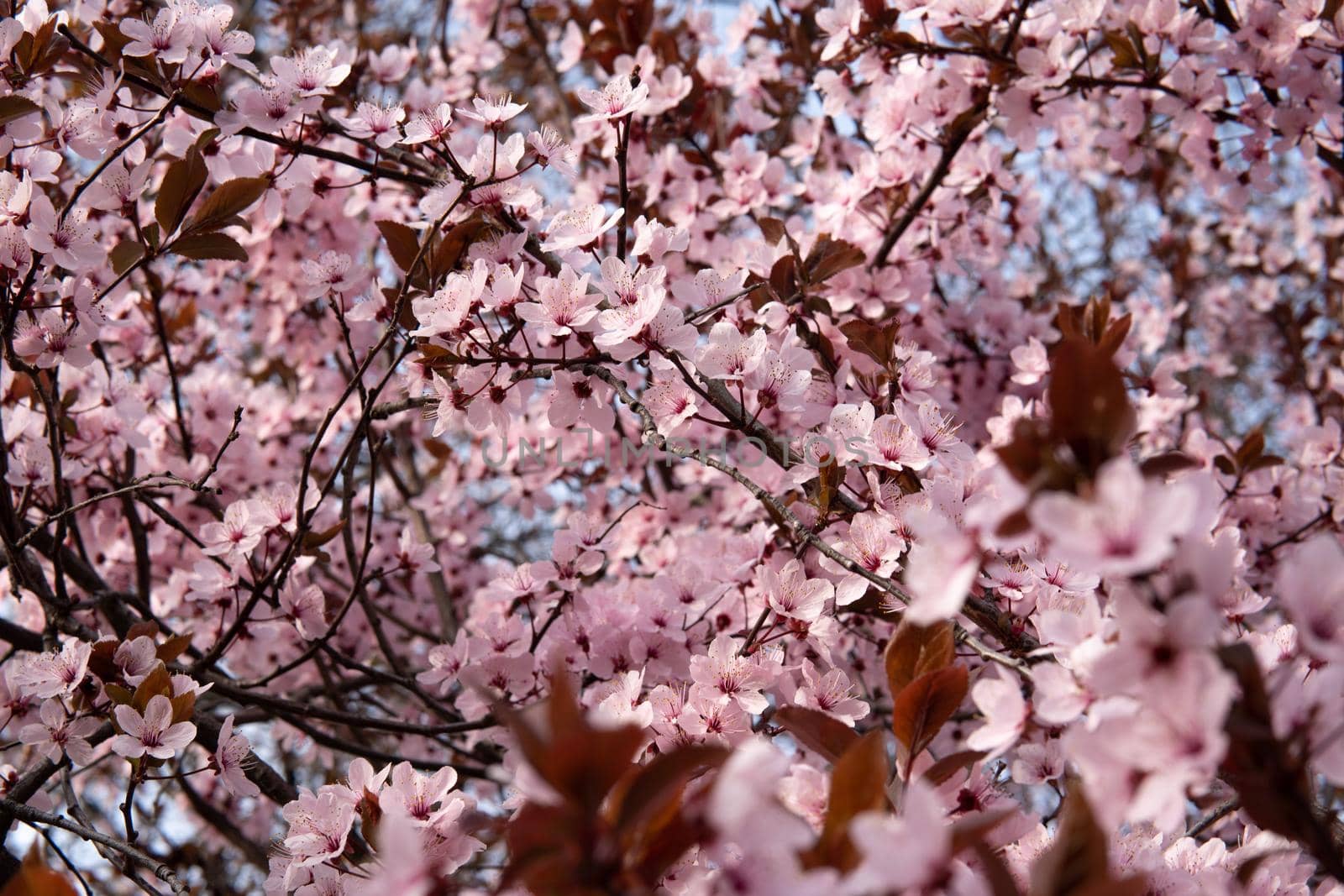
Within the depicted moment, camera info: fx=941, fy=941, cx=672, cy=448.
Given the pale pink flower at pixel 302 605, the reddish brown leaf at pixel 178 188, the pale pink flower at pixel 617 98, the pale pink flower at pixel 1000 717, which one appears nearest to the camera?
the pale pink flower at pixel 1000 717

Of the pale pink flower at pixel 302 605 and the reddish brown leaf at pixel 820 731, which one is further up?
the pale pink flower at pixel 302 605

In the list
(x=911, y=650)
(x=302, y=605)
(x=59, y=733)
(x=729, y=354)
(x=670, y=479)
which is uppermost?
(x=670, y=479)

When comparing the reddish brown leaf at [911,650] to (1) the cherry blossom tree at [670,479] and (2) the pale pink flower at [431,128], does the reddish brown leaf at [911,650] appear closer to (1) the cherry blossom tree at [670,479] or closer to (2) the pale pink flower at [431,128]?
(1) the cherry blossom tree at [670,479]

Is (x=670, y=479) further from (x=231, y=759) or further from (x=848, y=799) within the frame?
(x=848, y=799)

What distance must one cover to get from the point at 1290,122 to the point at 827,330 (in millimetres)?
1190

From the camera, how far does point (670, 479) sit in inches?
112

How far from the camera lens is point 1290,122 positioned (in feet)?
7.04

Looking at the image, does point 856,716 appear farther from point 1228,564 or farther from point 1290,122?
point 1290,122

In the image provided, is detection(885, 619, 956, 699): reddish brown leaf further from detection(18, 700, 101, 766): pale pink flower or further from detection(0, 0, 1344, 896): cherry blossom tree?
detection(18, 700, 101, 766): pale pink flower

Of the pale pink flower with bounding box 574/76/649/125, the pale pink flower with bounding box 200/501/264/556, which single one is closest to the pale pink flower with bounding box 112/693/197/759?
the pale pink flower with bounding box 200/501/264/556

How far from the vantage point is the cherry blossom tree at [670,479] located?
0.73 metres

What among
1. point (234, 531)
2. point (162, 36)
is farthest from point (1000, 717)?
point (162, 36)

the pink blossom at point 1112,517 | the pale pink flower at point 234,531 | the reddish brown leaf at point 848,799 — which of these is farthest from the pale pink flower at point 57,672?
the pink blossom at point 1112,517

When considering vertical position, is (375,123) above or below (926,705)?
above
